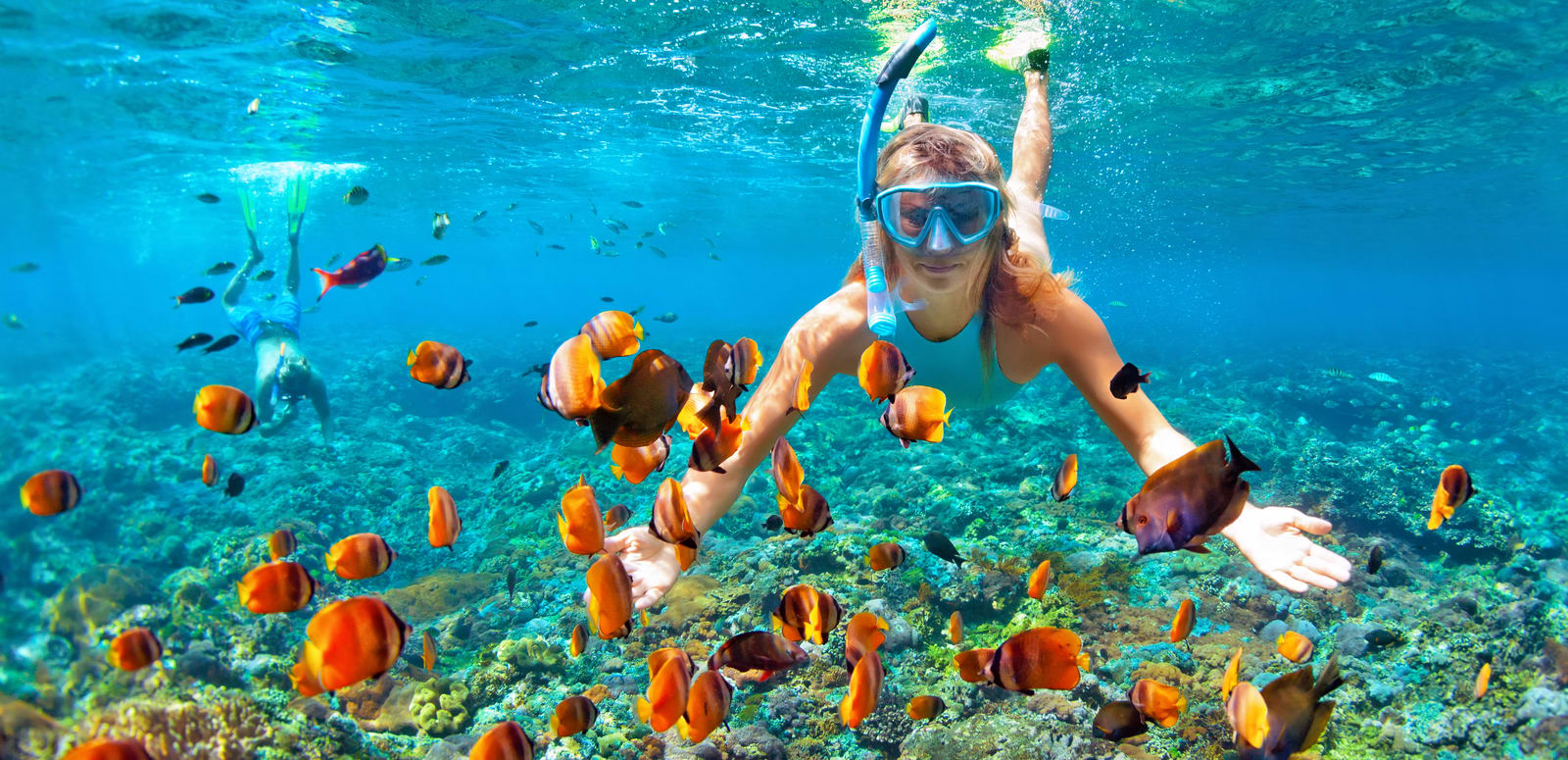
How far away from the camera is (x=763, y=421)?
350 centimetres

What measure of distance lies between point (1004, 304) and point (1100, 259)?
78273 millimetres

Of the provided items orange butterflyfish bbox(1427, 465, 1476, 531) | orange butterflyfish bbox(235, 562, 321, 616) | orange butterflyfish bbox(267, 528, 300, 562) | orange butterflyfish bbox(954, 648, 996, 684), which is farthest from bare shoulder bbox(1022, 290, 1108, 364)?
orange butterflyfish bbox(267, 528, 300, 562)

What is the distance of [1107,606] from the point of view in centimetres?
716

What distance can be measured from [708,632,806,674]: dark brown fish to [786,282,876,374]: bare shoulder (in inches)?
64.7

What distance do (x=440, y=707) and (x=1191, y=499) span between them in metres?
6.23

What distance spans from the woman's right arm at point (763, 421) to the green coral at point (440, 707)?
3.78 metres

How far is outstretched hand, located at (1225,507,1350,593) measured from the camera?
2297 millimetres

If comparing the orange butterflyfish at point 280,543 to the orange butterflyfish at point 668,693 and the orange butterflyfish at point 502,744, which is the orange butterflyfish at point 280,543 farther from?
the orange butterflyfish at point 668,693

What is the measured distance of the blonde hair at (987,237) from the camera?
335cm

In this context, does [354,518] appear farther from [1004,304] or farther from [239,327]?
[1004,304]

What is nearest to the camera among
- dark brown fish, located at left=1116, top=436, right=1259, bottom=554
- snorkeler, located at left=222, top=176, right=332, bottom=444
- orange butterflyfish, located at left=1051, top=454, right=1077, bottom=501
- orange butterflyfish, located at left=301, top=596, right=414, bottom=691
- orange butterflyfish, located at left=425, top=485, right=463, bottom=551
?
dark brown fish, located at left=1116, top=436, right=1259, bottom=554

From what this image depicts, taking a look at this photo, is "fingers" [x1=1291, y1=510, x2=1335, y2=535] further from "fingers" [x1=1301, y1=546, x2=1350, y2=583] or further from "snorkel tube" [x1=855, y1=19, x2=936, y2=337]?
"snorkel tube" [x1=855, y1=19, x2=936, y2=337]

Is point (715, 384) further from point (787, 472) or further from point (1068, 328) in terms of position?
point (1068, 328)

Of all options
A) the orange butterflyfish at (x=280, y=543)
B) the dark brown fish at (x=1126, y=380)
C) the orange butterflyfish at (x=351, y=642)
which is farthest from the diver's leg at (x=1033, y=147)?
the orange butterflyfish at (x=280, y=543)
